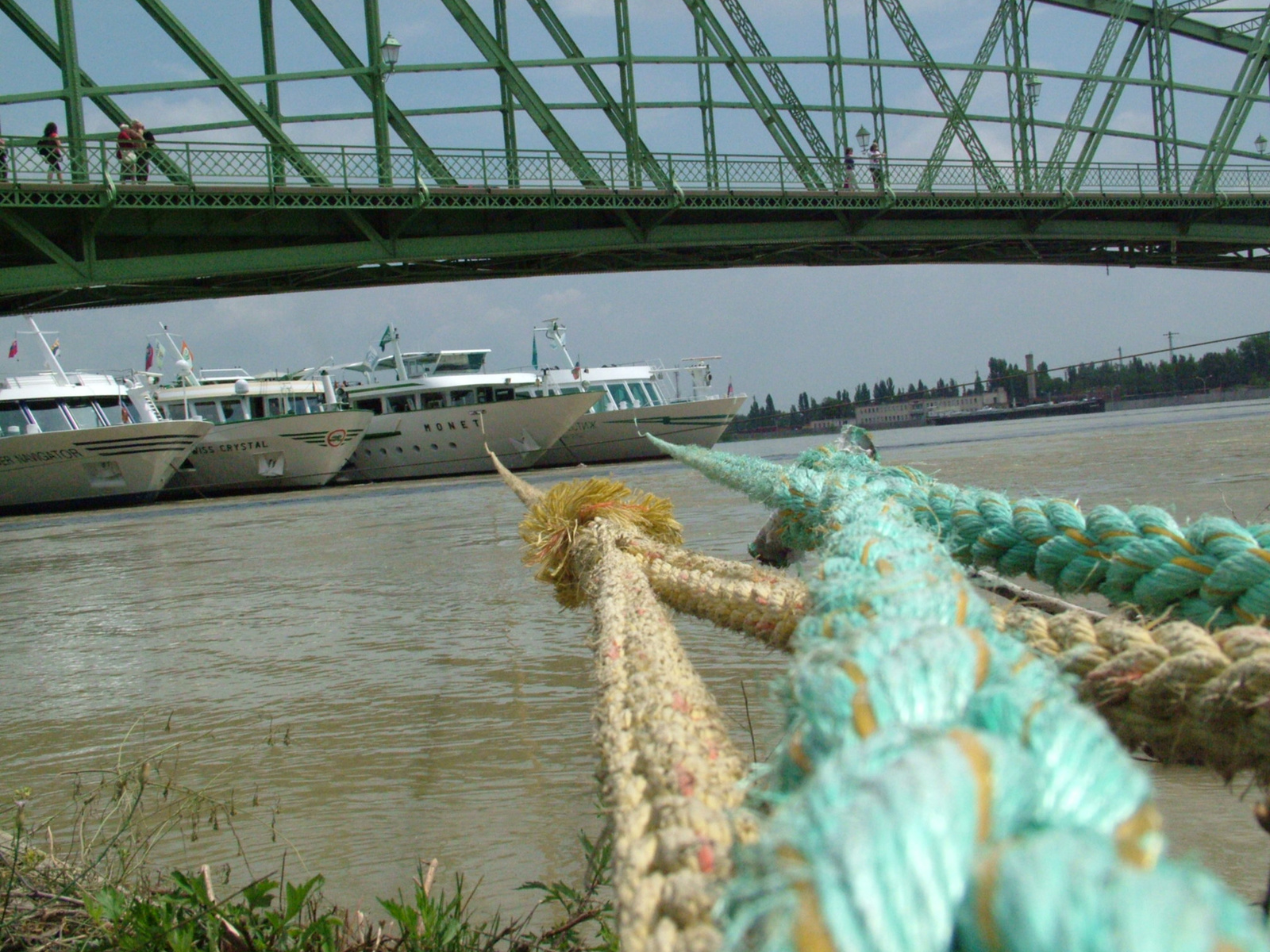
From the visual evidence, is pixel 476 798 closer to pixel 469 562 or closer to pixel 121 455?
pixel 469 562

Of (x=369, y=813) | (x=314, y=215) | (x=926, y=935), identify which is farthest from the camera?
(x=314, y=215)

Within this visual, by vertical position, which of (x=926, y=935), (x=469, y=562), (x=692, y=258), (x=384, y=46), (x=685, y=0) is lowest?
(x=469, y=562)

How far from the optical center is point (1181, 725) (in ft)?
3.02

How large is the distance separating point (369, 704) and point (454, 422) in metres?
24.1

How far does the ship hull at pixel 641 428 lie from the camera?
92.2 feet

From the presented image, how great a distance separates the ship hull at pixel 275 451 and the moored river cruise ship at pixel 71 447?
1.86m

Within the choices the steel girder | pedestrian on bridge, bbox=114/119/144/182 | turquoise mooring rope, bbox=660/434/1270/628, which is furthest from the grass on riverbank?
the steel girder

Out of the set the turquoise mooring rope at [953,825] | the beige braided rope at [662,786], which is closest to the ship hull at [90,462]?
the beige braided rope at [662,786]

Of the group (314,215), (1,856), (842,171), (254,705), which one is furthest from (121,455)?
(1,856)

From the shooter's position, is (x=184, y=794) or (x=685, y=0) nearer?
(x=184, y=794)

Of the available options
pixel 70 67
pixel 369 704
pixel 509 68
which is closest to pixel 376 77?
pixel 509 68

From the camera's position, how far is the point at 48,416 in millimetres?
22188

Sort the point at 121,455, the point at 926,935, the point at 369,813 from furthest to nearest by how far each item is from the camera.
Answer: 1. the point at 121,455
2. the point at 369,813
3. the point at 926,935

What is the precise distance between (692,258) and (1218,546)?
805 inches
